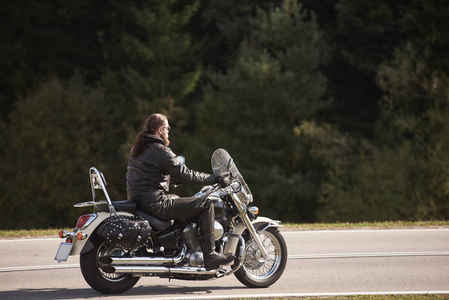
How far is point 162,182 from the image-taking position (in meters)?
7.71

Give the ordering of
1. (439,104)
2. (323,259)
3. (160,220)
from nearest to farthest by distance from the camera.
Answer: (160,220) < (323,259) < (439,104)

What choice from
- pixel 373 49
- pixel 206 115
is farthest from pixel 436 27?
pixel 206 115

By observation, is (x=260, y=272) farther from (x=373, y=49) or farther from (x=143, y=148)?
(x=373, y=49)

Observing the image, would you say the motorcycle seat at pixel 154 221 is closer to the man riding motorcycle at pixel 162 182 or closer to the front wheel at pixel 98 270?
the man riding motorcycle at pixel 162 182

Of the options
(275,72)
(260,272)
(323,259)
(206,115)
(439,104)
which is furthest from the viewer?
(206,115)

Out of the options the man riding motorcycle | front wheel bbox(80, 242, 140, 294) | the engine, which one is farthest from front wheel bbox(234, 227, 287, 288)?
front wheel bbox(80, 242, 140, 294)

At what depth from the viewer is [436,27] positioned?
119 feet

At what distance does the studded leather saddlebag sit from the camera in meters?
7.36

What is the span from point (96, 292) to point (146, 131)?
184cm

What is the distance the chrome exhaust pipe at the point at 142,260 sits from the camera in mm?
7516

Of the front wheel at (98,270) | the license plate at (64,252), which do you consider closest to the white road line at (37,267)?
the front wheel at (98,270)

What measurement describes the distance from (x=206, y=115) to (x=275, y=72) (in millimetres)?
5000

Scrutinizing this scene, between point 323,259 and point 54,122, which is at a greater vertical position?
point 323,259

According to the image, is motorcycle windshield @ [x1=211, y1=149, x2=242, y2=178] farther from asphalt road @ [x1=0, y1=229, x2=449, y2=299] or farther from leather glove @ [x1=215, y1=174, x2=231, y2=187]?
asphalt road @ [x1=0, y1=229, x2=449, y2=299]
